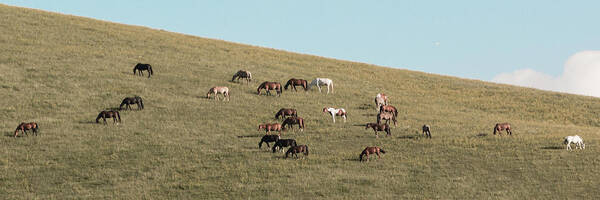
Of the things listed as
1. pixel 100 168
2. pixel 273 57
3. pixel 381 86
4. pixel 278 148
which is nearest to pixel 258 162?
pixel 278 148

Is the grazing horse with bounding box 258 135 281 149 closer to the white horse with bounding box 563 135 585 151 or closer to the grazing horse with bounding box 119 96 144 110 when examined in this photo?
the grazing horse with bounding box 119 96 144 110

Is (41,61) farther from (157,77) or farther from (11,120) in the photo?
(11,120)

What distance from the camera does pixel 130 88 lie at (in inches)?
1895

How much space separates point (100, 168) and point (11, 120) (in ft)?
40.6

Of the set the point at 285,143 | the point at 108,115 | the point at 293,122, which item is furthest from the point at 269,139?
the point at 108,115

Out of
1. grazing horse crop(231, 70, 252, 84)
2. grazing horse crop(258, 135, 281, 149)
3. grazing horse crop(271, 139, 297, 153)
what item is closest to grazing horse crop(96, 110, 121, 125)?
grazing horse crop(258, 135, 281, 149)

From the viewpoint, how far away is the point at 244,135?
36.6 metres

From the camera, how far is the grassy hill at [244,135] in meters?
A: 27.7

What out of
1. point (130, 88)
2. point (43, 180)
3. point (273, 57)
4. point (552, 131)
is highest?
point (273, 57)

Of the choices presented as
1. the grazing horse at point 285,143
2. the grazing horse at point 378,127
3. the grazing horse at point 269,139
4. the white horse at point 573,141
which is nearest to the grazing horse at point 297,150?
the grazing horse at point 285,143

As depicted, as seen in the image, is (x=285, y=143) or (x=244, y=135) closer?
(x=285, y=143)

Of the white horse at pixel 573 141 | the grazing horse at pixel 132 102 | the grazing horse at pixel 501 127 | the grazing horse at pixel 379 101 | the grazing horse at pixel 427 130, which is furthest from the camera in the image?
the grazing horse at pixel 379 101

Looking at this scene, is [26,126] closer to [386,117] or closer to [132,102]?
[132,102]

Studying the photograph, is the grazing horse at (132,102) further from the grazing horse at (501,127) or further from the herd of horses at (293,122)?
the grazing horse at (501,127)
